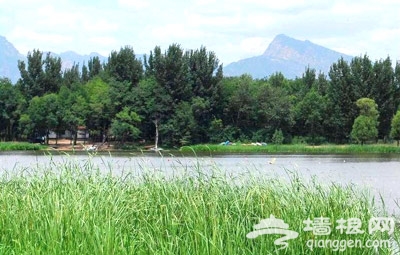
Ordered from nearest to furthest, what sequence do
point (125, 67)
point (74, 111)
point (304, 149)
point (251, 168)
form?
point (251, 168)
point (304, 149)
point (74, 111)
point (125, 67)

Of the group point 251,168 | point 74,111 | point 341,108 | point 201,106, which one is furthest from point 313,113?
point 251,168

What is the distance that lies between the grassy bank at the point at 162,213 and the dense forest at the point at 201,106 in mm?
46444

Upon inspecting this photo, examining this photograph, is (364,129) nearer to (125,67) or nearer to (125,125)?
(125,125)

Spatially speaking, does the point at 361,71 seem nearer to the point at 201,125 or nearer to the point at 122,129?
the point at 201,125

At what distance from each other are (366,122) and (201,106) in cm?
1452

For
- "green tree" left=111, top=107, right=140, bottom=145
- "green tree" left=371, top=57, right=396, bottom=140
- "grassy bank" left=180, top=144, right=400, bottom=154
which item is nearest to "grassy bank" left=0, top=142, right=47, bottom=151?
"green tree" left=111, top=107, right=140, bottom=145

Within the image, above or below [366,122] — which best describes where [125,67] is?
above

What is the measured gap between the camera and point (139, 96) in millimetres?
59094

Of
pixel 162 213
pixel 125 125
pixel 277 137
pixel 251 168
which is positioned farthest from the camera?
pixel 277 137

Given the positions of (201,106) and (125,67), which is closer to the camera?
(201,106)

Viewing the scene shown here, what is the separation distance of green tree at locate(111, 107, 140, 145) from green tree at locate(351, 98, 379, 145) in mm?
18631

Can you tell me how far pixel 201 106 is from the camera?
57.4m

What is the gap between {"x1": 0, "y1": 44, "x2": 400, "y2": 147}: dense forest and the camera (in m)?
56.9

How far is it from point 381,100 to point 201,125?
53.9ft
